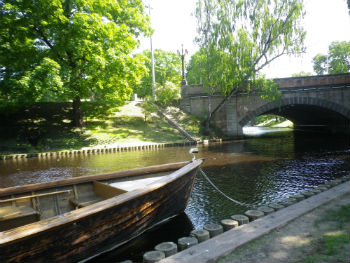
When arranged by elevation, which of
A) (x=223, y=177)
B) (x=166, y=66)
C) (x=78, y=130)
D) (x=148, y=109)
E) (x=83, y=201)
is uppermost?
(x=166, y=66)

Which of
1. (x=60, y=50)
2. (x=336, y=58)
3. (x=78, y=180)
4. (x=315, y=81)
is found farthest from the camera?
(x=336, y=58)

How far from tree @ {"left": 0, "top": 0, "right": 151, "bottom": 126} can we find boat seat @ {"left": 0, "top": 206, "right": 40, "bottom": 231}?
14440 mm

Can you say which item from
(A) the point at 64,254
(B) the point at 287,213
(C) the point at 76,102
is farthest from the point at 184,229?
(C) the point at 76,102

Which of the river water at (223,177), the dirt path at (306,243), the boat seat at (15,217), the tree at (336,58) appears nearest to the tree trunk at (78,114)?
the river water at (223,177)

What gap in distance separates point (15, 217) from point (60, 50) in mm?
18226

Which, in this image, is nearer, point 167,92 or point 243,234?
point 243,234

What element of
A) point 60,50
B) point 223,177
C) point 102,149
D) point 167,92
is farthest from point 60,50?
point 223,177

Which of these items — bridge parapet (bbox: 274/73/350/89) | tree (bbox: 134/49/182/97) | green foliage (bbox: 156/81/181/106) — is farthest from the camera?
tree (bbox: 134/49/182/97)

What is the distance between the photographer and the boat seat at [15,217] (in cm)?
461

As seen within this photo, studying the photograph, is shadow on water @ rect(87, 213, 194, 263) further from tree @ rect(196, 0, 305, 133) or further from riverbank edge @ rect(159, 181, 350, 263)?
tree @ rect(196, 0, 305, 133)

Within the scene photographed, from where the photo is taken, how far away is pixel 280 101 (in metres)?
26.6

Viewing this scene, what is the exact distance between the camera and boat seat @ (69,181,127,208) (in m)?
5.61

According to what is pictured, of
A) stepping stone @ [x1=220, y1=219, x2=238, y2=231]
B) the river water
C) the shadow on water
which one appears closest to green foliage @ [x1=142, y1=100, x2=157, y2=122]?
the river water

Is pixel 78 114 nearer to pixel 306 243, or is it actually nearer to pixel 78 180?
pixel 78 180
